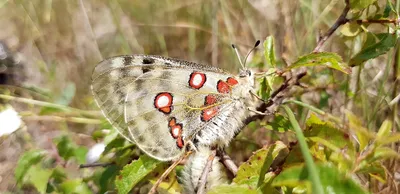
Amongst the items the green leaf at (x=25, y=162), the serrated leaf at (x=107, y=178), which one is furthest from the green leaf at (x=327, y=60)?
the green leaf at (x=25, y=162)

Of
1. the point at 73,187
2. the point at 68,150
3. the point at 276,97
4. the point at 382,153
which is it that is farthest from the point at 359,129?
the point at 68,150

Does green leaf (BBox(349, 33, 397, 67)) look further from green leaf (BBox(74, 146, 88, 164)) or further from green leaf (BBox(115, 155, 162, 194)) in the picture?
green leaf (BBox(74, 146, 88, 164))

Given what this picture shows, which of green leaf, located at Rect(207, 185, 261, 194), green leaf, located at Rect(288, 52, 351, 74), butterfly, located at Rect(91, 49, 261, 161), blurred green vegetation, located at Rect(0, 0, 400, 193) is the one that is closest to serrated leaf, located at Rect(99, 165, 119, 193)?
blurred green vegetation, located at Rect(0, 0, 400, 193)

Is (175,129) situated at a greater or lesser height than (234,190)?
greater

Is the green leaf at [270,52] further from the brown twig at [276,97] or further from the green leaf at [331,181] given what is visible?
the green leaf at [331,181]

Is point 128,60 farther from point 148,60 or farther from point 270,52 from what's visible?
point 270,52

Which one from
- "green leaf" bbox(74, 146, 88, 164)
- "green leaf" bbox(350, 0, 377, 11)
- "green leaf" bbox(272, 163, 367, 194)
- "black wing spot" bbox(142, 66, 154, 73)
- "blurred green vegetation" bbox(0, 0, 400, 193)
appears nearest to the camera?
"green leaf" bbox(272, 163, 367, 194)

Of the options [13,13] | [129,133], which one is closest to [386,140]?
[129,133]
